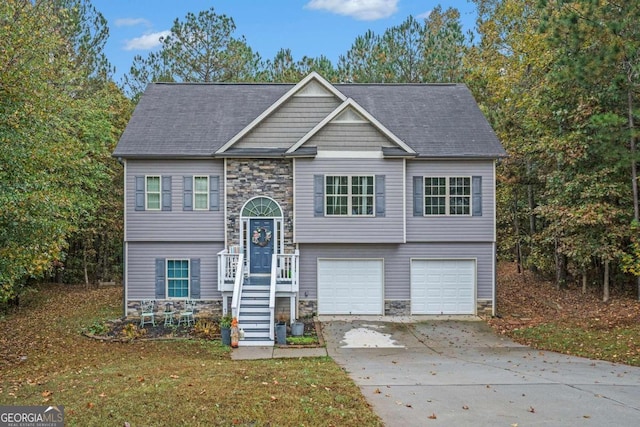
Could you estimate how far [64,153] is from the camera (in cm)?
1470

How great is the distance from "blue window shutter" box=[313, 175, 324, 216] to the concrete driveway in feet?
11.9

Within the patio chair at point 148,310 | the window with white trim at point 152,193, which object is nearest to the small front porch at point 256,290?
the patio chair at point 148,310

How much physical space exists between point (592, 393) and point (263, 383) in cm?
535

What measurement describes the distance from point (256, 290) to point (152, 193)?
4595mm

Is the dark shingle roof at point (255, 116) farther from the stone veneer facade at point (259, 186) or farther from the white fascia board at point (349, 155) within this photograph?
the white fascia board at point (349, 155)

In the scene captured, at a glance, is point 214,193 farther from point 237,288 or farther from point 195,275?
point 237,288

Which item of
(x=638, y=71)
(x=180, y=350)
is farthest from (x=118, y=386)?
(x=638, y=71)

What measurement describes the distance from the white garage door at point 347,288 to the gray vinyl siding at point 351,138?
3539mm

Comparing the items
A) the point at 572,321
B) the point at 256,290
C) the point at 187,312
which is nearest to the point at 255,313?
the point at 256,290

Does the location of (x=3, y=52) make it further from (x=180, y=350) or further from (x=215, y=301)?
(x=215, y=301)

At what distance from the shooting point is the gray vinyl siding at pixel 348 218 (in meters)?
17.0

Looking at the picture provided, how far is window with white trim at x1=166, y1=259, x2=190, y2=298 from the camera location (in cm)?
1745

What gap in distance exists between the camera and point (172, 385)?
28.0 feet

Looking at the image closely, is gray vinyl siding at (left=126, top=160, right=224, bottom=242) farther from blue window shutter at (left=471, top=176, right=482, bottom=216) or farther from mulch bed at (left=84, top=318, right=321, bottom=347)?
blue window shutter at (left=471, top=176, right=482, bottom=216)
